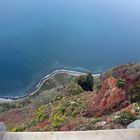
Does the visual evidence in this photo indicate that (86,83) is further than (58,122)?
Yes

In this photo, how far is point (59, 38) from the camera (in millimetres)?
85812

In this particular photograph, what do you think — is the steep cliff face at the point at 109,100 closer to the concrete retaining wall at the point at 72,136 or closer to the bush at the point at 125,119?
the bush at the point at 125,119

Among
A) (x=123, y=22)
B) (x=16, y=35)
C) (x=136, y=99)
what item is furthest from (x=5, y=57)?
(x=136, y=99)

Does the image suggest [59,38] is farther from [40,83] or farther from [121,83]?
[121,83]

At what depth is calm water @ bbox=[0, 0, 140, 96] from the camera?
7197 centimetres

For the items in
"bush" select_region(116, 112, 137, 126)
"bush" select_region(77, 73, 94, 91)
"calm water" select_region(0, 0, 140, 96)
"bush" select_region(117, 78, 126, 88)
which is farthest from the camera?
"calm water" select_region(0, 0, 140, 96)

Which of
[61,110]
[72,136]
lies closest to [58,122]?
[61,110]

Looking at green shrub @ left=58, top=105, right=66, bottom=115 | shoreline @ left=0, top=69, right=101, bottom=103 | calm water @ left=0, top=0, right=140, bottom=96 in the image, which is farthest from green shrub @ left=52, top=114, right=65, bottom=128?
calm water @ left=0, top=0, right=140, bottom=96

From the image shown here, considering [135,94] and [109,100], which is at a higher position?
[135,94]

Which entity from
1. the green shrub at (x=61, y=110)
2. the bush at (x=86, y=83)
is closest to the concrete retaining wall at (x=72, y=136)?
the green shrub at (x=61, y=110)

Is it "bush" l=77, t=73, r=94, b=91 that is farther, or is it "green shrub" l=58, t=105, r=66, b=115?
"bush" l=77, t=73, r=94, b=91

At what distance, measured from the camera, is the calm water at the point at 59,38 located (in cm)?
7197

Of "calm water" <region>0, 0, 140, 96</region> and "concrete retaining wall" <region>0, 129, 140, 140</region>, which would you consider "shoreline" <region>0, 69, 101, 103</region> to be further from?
"concrete retaining wall" <region>0, 129, 140, 140</region>

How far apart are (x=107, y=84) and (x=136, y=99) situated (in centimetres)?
454
